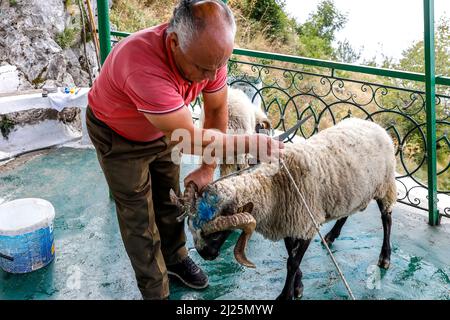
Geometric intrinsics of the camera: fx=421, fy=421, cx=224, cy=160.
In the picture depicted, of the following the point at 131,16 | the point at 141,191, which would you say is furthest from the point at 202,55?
the point at 131,16

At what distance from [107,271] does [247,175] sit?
1.55 m

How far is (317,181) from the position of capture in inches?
121

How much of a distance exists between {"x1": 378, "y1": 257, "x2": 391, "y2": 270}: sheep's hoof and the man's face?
2.37m

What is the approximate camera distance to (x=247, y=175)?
2.93 meters

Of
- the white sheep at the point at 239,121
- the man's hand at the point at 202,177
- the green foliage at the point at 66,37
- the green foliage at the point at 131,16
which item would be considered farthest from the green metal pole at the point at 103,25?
the green foliage at the point at 131,16

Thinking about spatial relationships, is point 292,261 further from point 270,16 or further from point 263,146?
point 270,16

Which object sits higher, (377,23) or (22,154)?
(377,23)

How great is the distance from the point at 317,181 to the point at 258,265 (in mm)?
1027

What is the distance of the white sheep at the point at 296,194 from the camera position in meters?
2.71

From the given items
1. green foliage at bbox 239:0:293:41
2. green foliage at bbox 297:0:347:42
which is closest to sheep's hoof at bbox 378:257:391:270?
green foliage at bbox 239:0:293:41

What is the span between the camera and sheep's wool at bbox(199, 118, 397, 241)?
9.64 feet
